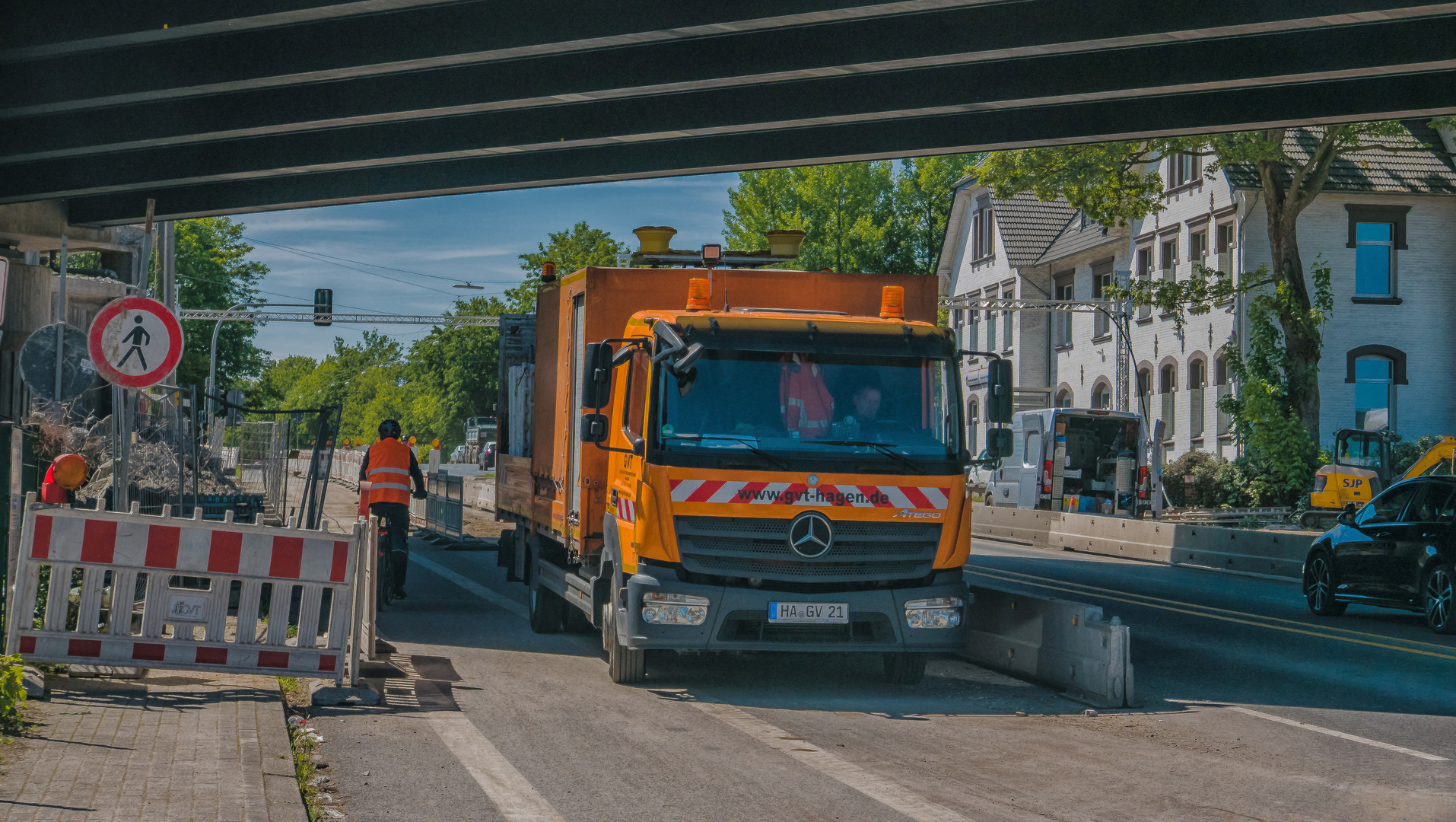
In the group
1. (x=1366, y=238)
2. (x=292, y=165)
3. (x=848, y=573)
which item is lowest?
(x=848, y=573)

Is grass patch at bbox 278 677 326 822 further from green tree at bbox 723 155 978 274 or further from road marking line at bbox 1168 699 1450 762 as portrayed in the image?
green tree at bbox 723 155 978 274

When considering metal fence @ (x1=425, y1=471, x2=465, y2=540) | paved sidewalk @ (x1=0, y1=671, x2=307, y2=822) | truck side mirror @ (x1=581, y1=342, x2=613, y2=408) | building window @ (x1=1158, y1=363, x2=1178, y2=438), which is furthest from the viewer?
building window @ (x1=1158, y1=363, x2=1178, y2=438)

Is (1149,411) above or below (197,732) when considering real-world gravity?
above

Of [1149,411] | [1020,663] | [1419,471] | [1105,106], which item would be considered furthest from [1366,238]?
[1020,663]

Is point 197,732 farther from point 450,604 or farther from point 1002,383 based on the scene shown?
point 450,604

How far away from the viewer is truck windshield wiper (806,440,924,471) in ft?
33.8

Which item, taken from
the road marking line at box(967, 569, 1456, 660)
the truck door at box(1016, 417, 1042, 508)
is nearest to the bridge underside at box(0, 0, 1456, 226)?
the road marking line at box(967, 569, 1456, 660)

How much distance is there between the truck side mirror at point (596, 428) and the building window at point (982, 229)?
50.7 metres

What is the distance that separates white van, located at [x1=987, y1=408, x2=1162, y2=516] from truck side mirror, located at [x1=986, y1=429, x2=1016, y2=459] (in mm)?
23451

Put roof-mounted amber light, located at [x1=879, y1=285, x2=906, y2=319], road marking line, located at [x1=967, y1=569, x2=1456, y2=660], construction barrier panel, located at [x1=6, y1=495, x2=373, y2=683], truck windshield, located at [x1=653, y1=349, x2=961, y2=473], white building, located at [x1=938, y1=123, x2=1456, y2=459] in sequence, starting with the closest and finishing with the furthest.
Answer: construction barrier panel, located at [x1=6, y1=495, x2=373, y2=683], truck windshield, located at [x1=653, y1=349, x2=961, y2=473], roof-mounted amber light, located at [x1=879, y1=285, x2=906, y2=319], road marking line, located at [x1=967, y1=569, x2=1456, y2=660], white building, located at [x1=938, y1=123, x2=1456, y2=459]

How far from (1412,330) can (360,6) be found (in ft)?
116

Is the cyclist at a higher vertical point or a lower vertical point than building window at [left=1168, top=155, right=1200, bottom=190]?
lower

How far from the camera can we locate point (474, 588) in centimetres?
1836

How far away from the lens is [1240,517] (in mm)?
35812
